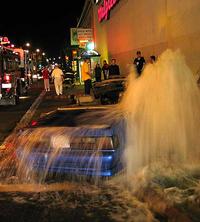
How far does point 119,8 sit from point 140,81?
751 inches

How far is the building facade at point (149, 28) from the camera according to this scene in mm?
14352

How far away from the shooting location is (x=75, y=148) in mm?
6730

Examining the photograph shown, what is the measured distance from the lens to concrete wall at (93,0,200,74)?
1429 centimetres

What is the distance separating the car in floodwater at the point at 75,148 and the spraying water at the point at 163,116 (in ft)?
0.85

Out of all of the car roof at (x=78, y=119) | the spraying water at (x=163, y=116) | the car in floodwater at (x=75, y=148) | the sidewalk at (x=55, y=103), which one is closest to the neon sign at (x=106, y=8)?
the sidewalk at (x=55, y=103)

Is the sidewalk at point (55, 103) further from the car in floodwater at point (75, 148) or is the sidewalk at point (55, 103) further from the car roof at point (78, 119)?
the car in floodwater at point (75, 148)

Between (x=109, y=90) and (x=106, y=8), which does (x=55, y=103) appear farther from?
(x=106, y=8)

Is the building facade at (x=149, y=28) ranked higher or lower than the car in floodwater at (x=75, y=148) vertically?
higher

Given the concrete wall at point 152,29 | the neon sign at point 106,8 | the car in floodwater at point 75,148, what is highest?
the neon sign at point 106,8

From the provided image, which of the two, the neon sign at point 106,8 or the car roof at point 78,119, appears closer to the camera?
the car roof at point 78,119

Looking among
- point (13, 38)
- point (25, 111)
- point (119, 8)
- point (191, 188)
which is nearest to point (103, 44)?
point (119, 8)

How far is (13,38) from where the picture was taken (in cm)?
6656

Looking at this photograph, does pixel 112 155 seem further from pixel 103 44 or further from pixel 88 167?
pixel 103 44

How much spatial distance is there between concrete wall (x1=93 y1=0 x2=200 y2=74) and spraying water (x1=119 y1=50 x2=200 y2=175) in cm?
613
